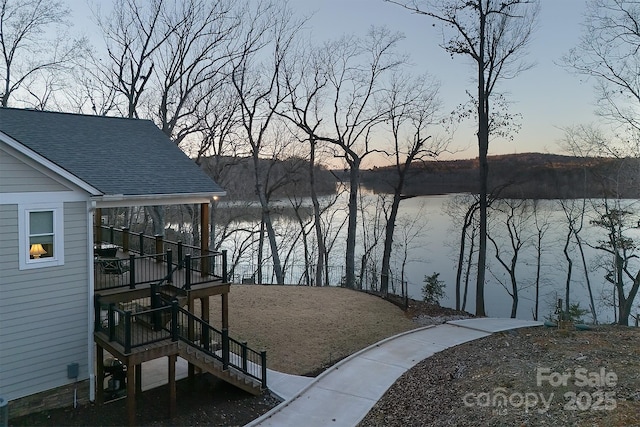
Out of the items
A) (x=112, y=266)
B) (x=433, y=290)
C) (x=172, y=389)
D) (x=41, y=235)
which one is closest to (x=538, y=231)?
(x=433, y=290)

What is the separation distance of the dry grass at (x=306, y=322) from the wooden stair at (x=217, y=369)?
1.56 meters

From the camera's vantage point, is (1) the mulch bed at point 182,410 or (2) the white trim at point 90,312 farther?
(2) the white trim at point 90,312

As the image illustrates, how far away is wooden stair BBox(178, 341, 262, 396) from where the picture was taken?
27.8 ft

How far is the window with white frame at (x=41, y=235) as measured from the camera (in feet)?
25.6

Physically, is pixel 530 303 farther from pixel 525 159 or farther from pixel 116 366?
pixel 116 366

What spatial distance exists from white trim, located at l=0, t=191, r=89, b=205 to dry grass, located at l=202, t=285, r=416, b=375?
6098 millimetres

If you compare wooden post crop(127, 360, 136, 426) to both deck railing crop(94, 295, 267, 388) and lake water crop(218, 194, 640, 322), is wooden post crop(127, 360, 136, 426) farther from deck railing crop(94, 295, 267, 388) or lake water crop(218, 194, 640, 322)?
lake water crop(218, 194, 640, 322)

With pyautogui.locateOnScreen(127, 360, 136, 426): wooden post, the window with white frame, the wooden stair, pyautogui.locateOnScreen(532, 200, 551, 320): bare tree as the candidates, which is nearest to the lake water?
pyautogui.locateOnScreen(532, 200, 551, 320): bare tree

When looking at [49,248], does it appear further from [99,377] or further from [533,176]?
[533,176]

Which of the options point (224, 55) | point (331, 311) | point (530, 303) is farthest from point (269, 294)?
point (530, 303)

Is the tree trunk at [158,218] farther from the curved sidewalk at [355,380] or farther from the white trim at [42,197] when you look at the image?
the curved sidewalk at [355,380]

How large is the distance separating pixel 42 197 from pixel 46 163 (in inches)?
26.1

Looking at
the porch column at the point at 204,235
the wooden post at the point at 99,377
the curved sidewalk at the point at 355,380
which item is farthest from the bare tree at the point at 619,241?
the wooden post at the point at 99,377

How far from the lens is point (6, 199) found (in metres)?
7.68
